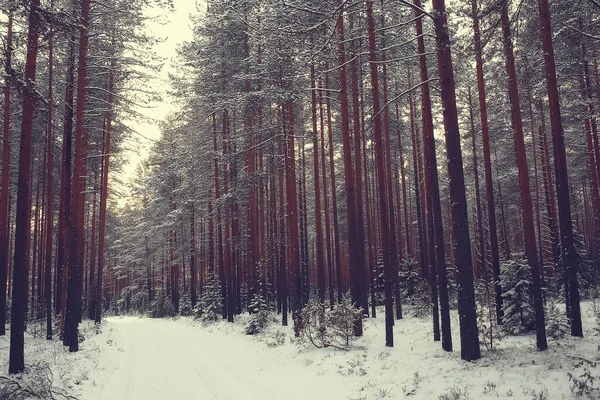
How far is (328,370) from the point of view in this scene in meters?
9.32

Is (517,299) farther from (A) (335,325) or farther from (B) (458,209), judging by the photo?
(A) (335,325)

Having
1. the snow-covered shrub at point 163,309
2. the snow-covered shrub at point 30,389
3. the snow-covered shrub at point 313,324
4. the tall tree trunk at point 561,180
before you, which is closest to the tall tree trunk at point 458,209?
the tall tree trunk at point 561,180

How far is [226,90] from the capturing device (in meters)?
21.6

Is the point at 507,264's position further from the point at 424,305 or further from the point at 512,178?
the point at 512,178

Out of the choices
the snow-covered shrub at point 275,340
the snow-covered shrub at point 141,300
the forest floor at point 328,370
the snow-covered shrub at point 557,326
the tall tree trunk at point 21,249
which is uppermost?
the tall tree trunk at point 21,249

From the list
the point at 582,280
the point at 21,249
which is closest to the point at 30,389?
the point at 21,249

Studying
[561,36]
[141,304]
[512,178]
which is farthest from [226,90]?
[141,304]

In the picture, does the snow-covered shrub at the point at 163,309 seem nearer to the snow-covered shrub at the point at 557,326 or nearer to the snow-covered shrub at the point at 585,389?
the snow-covered shrub at the point at 557,326

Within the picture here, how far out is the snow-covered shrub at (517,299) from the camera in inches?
450

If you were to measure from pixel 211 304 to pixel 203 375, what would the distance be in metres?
14.7

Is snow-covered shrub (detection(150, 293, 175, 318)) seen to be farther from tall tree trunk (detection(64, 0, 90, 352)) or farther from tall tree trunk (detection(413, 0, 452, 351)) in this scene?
tall tree trunk (detection(413, 0, 452, 351))

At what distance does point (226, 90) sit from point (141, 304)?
35.2 metres

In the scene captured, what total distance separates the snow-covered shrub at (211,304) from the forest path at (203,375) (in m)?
8.00

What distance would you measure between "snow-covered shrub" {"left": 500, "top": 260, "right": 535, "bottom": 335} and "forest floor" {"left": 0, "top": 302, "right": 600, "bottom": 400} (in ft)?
1.46
